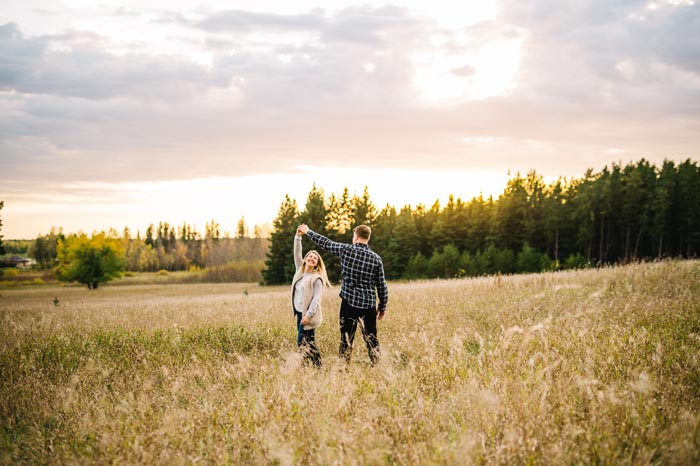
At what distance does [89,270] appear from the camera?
56.2 m

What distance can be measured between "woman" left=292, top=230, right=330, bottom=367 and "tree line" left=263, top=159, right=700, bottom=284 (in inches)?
1541

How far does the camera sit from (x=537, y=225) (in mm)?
61500

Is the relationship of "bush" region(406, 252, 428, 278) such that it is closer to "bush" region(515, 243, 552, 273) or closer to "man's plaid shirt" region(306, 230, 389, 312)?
"bush" region(515, 243, 552, 273)

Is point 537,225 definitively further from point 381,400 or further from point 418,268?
point 381,400

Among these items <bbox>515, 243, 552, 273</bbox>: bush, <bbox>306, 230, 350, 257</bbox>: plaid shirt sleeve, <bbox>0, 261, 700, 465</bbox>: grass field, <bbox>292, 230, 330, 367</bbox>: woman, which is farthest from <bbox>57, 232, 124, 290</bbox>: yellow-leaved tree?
<bbox>306, 230, 350, 257</bbox>: plaid shirt sleeve

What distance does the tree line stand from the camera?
52.3 m

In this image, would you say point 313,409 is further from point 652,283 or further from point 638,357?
point 652,283

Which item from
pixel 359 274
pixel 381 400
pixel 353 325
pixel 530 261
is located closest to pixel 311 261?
pixel 359 274

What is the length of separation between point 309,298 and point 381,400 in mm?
3058

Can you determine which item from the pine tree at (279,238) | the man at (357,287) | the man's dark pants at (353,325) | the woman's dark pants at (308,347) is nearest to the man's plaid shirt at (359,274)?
the man at (357,287)

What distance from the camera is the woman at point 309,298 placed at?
7.24m

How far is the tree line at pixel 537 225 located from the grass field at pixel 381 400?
39.2 metres

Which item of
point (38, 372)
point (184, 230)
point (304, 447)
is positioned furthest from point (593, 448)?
point (184, 230)

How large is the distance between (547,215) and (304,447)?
209ft
